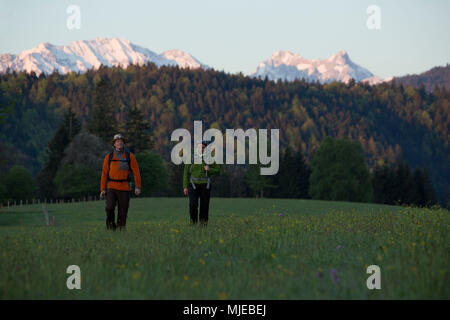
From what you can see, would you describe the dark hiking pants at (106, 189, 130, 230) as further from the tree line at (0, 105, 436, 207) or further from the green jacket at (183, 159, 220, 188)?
the tree line at (0, 105, 436, 207)

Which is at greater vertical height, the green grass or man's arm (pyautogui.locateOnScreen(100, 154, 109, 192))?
man's arm (pyautogui.locateOnScreen(100, 154, 109, 192))

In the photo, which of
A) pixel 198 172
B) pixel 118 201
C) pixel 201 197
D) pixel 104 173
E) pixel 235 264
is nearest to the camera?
pixel 235 264

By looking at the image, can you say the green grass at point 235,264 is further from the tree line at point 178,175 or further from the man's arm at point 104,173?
the tree line at point 178,175

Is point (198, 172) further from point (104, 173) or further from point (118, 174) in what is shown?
point (104, 173)

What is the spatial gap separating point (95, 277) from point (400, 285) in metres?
4.32

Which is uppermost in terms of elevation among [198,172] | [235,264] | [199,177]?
[198,172]

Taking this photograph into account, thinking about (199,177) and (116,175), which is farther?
(199,177)

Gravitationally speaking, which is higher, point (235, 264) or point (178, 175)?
point (178, 175)

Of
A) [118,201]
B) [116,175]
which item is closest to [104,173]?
[116,175]

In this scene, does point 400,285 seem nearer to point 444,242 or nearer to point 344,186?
point 444,242

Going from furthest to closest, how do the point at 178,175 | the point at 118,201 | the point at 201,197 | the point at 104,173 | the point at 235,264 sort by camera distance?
the point at 178,175, the point at 201,197, the point at 118,201, the point at 104,173, the point at 235,264

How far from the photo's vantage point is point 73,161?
238 ft

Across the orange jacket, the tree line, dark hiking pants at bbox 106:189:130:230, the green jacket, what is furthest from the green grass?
the tree line

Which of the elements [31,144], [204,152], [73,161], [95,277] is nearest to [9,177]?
[73,161]
